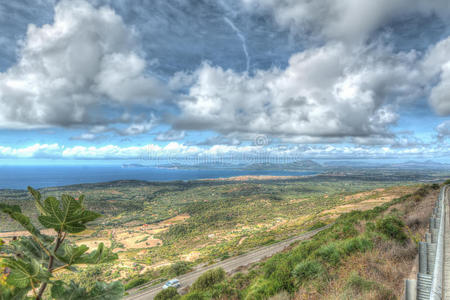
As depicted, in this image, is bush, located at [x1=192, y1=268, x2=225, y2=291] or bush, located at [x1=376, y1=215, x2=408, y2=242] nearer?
bush, located at [x1=376, y1=215, x2=408, y2=242]

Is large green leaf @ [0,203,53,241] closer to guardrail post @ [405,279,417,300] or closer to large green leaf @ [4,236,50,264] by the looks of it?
large green leaf @ [4,236,50,264]

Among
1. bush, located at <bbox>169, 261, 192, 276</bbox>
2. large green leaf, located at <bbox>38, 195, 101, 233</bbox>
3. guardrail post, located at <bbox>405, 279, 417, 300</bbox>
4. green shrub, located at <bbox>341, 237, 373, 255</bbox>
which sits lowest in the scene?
bush, located at <bbox>169, 261, 192, 276</bbox>

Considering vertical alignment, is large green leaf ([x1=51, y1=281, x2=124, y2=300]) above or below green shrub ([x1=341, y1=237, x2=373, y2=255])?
above

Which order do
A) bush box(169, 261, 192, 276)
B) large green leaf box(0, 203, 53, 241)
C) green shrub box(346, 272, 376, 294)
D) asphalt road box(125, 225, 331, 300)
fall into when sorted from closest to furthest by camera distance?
large green leaf box(0, 203, 53, 241) → green shrub box(346, 272, 376, 294) → asphalt road box(125, 225, 331, 300) → bush box(169, 261, 192, 276)

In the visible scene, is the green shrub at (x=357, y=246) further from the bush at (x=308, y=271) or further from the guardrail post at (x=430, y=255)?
the guardrail post at (x=430, y=255)

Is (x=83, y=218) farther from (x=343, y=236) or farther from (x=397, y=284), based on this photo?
(x=343, y=236)

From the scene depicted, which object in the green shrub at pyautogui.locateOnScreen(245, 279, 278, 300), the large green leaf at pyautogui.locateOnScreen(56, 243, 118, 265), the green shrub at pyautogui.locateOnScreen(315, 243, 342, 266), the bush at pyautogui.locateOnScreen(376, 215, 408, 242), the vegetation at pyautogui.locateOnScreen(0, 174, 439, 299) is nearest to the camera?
the large green leaf at pyautogui.locateOnScreen(56, 243, 118, 265)

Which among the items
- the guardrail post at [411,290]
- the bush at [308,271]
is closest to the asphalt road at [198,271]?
the bush at [308,271]

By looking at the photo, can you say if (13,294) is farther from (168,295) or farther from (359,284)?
(168,295)

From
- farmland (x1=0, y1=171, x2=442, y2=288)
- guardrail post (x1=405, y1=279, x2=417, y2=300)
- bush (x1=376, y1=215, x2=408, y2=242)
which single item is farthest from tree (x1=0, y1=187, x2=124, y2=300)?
farmland (x1=0, y1=171, x2=442, y2=288)
